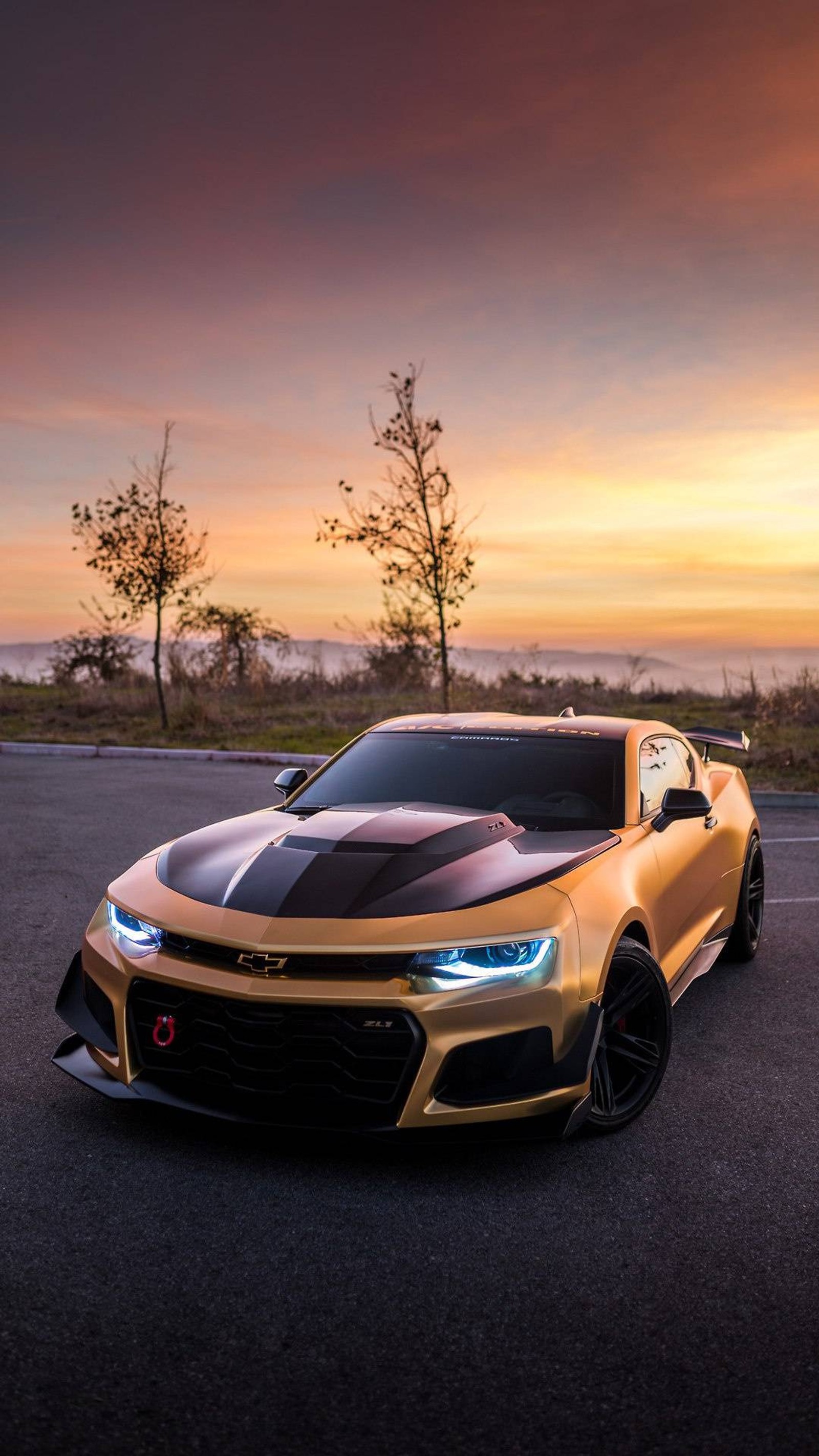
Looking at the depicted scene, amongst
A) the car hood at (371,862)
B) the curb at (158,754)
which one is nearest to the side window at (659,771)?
the car hood at (371,862)

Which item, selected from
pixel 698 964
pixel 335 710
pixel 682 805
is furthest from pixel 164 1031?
pixel 335 710

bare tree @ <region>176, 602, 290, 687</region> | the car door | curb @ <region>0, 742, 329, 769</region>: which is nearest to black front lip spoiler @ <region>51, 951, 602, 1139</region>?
the car door

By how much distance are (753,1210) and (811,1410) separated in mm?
924

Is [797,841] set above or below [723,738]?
below

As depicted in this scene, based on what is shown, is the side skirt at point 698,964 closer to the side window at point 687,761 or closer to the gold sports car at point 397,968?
the gold sports car at point 397,968

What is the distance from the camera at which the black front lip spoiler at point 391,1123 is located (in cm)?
323

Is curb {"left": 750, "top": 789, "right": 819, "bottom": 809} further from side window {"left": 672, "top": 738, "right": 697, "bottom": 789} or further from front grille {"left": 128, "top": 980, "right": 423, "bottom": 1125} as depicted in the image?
front grille {"left": 128, "top": 980, "right": 423, "bottom": 1125}

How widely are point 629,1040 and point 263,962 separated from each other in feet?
4.42

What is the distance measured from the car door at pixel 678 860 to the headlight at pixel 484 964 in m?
1.03

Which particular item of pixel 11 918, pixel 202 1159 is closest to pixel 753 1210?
pixel 202 1159

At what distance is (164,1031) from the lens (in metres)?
3.48

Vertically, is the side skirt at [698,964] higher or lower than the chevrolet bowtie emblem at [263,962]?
lower

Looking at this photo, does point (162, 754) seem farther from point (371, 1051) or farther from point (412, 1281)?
point (412, 1281)

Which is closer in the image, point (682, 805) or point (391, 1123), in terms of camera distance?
point (391, 1123)
